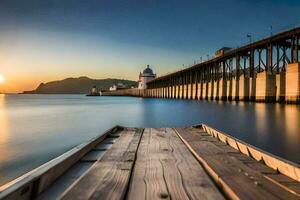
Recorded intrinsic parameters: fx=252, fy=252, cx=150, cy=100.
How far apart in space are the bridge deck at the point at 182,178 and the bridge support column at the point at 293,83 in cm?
4141

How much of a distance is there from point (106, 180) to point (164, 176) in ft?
2.81

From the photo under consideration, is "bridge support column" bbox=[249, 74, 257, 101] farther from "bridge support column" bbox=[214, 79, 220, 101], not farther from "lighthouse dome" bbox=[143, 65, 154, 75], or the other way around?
"lighthouse dome" bbox=[143, 65, 154, 75]

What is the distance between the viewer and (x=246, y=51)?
6619 cm

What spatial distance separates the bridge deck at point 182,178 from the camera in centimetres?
296

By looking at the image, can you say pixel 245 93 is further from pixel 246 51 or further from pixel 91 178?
pixel 91 178

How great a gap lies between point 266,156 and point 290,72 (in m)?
43.9

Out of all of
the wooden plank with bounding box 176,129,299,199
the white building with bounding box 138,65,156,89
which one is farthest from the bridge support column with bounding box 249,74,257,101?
the white building with bounding box 138,65,156,89

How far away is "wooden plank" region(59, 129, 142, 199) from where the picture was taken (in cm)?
287

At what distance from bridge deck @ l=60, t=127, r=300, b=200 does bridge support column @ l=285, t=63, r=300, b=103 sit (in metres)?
41.4

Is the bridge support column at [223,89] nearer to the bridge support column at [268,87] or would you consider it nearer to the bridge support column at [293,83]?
the bridge support column at [268,87]

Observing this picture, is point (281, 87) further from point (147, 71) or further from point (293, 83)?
point (147, 71)

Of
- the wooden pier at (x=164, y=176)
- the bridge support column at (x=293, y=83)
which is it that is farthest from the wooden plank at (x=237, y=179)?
the bridge support column at (x=293, y=83)

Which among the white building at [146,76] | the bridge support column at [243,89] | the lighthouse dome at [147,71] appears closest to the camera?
the bridge support column at [243,89]

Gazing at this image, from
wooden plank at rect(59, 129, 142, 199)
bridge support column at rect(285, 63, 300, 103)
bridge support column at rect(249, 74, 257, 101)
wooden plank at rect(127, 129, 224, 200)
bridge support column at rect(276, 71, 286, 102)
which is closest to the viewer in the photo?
wooden plank at rect(59, 129, 142, 199)
